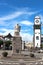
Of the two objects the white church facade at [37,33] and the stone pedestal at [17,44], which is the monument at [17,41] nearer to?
the stone pedestal at [17,44]

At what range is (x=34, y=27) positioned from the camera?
12269 cm

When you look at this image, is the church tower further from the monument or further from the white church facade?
the monument

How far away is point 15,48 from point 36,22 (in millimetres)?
87108

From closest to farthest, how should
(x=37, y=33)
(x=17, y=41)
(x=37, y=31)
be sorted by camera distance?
(x=17, y=41) → (x=37, y=33) → (x=37, y=31)

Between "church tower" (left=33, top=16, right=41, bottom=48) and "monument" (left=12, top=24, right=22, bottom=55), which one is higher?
"church tower" (left=33, top=16, right=41, bottom=48)

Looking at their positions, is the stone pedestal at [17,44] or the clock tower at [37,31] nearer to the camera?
the stone pedestal at [17,44]

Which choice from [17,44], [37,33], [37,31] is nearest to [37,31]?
[37,31]

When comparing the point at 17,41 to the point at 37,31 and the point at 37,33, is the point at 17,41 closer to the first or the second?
the point at 37,33

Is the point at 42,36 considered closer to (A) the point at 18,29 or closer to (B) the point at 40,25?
(B) the point at 40,25

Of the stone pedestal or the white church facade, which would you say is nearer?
the stone pedestal

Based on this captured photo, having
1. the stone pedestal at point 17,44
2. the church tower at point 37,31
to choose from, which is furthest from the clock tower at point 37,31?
the stone pedestal at point 17,44

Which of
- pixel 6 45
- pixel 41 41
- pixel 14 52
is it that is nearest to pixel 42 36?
pixel 41 41

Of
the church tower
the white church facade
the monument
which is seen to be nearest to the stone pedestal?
the monument

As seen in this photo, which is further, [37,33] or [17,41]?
[37,33]
